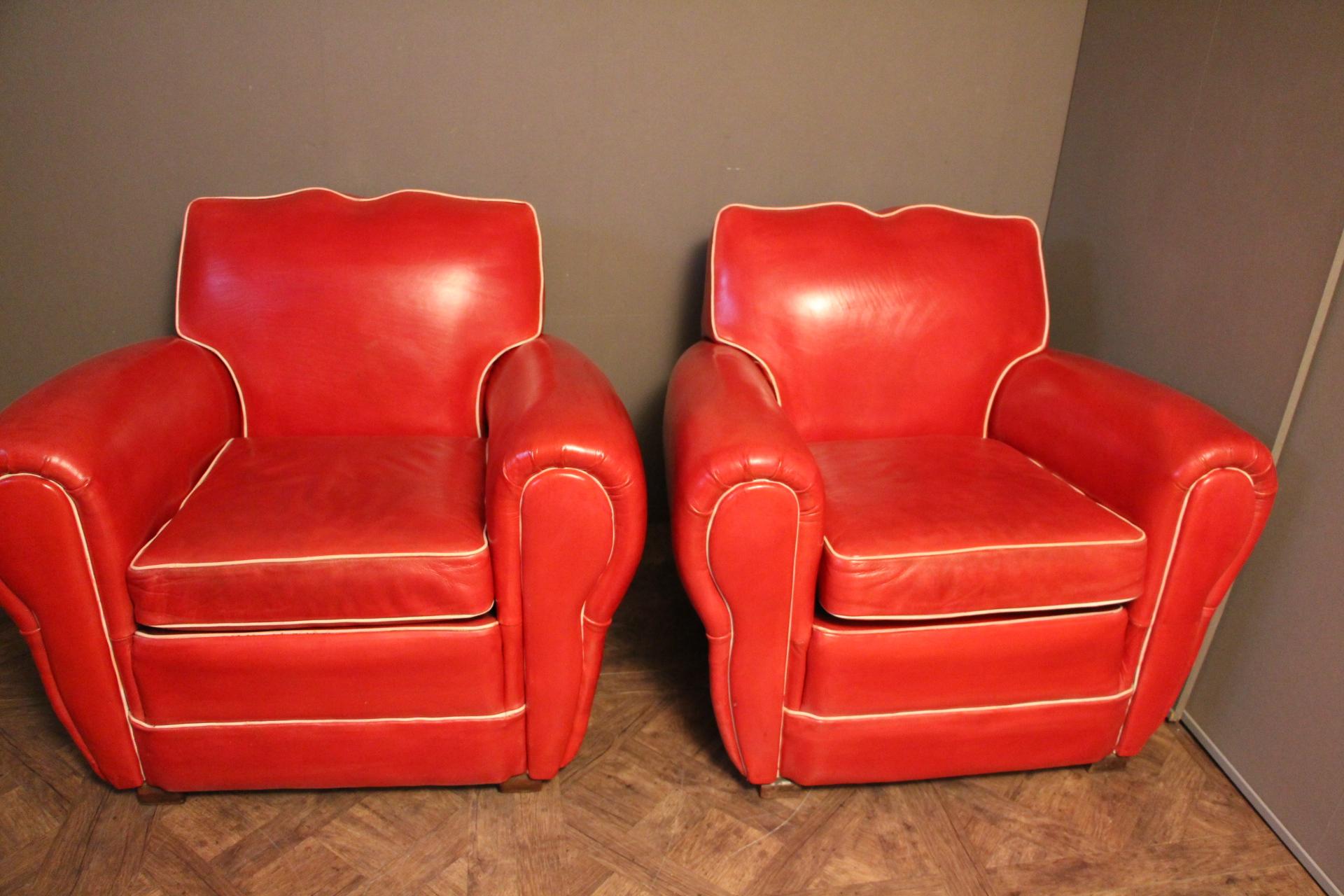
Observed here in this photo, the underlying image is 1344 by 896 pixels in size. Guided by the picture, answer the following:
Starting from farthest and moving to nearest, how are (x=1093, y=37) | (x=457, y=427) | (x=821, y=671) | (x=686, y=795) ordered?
(x=1093, y=37)
(x=457, y=427)
(x=686, y=795)
(x=821, y=671)

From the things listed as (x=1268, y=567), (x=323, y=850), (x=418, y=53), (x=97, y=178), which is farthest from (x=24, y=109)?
(x=1268, y=567)

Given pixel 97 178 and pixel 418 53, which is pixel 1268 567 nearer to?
pixel 418 53

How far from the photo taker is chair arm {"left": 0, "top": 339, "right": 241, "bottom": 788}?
3.98ft

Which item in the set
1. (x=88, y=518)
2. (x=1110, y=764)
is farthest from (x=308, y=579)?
(x=1110, y=764)

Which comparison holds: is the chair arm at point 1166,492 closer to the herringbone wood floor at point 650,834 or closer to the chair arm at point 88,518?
the herringbone wood floor at point 650,834

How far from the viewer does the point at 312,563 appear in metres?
1.29

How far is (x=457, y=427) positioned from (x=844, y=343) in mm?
843

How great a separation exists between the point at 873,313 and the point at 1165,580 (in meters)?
0.76

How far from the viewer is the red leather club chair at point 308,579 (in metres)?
1.27

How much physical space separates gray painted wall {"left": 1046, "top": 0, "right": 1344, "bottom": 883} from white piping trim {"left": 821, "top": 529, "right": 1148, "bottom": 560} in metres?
0.35

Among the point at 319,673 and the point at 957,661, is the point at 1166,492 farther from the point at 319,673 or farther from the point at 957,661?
the point at 319,673

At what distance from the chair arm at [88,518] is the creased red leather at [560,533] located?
54 centimetres

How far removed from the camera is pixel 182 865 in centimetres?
135

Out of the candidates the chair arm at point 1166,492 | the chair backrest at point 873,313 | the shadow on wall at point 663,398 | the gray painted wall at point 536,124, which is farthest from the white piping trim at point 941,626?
the gray painted wall at point 536,124
